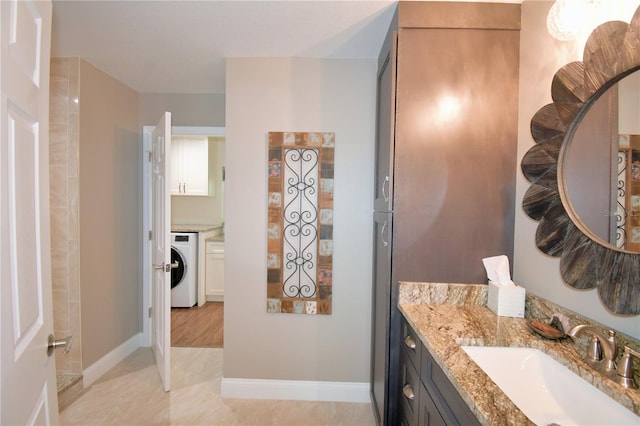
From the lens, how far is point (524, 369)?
104 centimetres

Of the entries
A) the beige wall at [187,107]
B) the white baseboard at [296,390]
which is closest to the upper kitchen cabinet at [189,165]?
the beige wall at [187,107]

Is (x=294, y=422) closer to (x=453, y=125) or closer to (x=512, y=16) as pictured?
(x=453, y=125)

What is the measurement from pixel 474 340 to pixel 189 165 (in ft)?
12.2

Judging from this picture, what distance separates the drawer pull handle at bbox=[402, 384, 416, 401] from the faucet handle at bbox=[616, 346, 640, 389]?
2.25ft

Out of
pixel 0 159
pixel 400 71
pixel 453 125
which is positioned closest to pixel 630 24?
pixel 453 125

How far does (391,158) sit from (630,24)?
0.88 m

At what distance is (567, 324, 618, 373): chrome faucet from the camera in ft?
2.94

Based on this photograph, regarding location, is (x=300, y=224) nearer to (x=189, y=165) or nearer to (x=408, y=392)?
(x=408, y=392)

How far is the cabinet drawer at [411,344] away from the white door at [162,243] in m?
1.59

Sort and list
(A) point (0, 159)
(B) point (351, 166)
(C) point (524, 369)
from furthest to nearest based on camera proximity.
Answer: (B) point (351, 166), (C) point (524, 369), (A) point (0, 159)

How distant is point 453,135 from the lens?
1489 mm

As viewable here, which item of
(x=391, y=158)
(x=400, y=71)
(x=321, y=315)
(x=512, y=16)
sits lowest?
(x=321, y=315)

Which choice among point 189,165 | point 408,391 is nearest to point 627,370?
point 408,391

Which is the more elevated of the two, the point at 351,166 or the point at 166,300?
the point at 351,166
